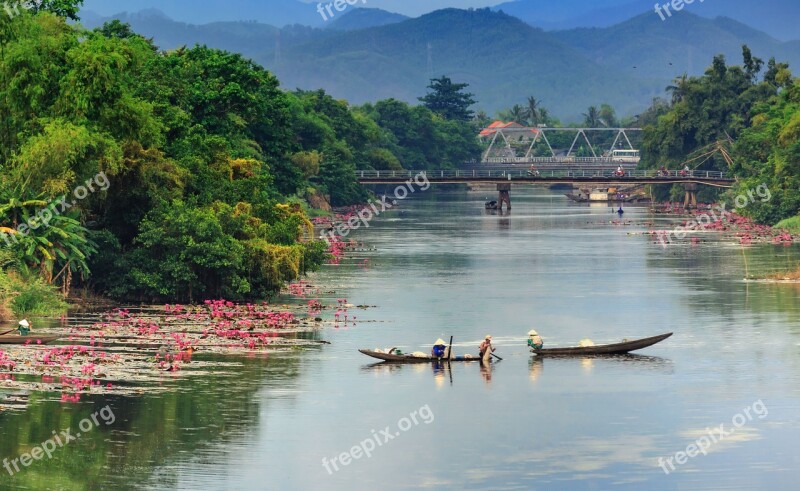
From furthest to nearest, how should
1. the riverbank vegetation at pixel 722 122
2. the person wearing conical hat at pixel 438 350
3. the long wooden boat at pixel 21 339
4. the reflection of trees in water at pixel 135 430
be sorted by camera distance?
the riverbank vegetation at pixel 722 122, the person wearing conical hat at pixel 438 350, the long wooden boat at pixel 21 339, the reflection of trees in water at pixel 135 430

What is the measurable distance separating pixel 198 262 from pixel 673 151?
13339 cm

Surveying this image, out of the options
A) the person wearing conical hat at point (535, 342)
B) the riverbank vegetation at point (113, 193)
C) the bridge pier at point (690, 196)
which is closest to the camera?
the person wearing conical hat at point (535, 342)

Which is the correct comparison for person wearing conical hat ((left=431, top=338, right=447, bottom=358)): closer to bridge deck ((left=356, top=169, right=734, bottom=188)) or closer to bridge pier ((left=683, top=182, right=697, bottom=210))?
bridge deck ((left=356, top=169, right=734, bottom=188))

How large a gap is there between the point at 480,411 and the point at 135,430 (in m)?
10.3

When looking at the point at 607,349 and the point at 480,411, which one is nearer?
the point at 480,411

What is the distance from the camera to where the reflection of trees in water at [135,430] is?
125ft

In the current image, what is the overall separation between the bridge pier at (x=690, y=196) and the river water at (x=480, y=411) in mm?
99316

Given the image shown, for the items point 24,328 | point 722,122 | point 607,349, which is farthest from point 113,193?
point 722,122

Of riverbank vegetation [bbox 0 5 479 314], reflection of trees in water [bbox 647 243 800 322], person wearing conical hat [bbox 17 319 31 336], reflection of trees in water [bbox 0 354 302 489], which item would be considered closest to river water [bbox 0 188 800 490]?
reflection of trees in water [bbox 0 354 302 489]

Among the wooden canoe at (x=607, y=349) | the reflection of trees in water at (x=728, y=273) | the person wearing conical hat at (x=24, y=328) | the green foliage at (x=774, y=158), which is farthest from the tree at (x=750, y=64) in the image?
the person wearing conical hat at (x=24, y=328)

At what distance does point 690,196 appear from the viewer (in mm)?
176500

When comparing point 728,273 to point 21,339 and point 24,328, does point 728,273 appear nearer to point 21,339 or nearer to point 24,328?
point 24,328

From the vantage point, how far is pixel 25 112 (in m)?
66.9

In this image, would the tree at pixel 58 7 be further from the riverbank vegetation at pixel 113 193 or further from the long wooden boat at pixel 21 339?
the long wooden boat at pixel 21 339
